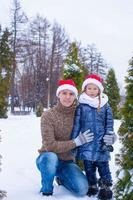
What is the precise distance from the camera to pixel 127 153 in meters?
5.38

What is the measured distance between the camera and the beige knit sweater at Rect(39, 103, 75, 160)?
6.18m

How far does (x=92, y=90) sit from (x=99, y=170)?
119 centimetres

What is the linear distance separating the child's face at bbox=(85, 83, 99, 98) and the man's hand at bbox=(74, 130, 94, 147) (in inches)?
23.0

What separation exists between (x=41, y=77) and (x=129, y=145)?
1848 inches

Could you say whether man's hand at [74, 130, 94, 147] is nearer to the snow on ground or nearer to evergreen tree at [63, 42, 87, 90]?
the snow on ground

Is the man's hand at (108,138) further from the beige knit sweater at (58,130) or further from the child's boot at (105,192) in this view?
the child's boot at (105,192)

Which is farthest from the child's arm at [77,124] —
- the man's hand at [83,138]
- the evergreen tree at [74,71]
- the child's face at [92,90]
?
the evergreen tree at [74,71]

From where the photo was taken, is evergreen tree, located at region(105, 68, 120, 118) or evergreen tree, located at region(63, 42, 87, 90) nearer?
evergreen tree, located at region(63, 42, 87, 90)

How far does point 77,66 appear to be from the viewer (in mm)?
8156

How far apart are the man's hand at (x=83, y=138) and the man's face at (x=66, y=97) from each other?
1.81 feet

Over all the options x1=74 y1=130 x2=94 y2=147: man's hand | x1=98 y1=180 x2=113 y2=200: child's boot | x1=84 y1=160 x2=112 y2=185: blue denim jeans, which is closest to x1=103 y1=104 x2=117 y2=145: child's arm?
x1=74 y1=130 x2=94 y2=147: man's hand

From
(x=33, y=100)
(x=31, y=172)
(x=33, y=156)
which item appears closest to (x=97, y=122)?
(x=31, y=172)

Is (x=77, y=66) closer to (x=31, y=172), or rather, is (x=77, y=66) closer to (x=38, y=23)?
(x=31, y=172)

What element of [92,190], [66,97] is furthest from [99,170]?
[66,97]
